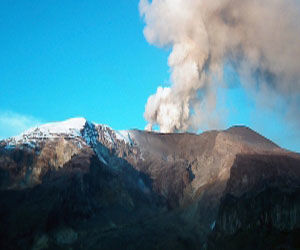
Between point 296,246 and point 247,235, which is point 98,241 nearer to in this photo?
point 247,235

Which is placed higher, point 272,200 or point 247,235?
point 272,200

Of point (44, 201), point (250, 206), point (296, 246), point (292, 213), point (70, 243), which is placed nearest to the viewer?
point (296, 246)

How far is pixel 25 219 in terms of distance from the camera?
18488cm

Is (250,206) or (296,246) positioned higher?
(250,206)

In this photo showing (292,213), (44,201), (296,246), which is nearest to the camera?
(296,246)

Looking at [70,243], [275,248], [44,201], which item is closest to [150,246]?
[70,243]

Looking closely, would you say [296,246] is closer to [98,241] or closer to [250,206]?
[250,206]

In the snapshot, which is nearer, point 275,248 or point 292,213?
point 275,248

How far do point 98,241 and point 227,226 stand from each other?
52.6 metres

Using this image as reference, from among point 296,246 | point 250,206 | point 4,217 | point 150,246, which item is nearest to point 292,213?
point 250,206

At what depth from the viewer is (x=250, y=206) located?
149125 mm

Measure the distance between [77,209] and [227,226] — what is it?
70379 mm

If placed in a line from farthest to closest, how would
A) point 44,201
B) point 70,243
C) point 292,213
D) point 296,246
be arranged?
point 44,201
point 70,243
point 292,213
point 296,246

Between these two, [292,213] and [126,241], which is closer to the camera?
[292,213]
